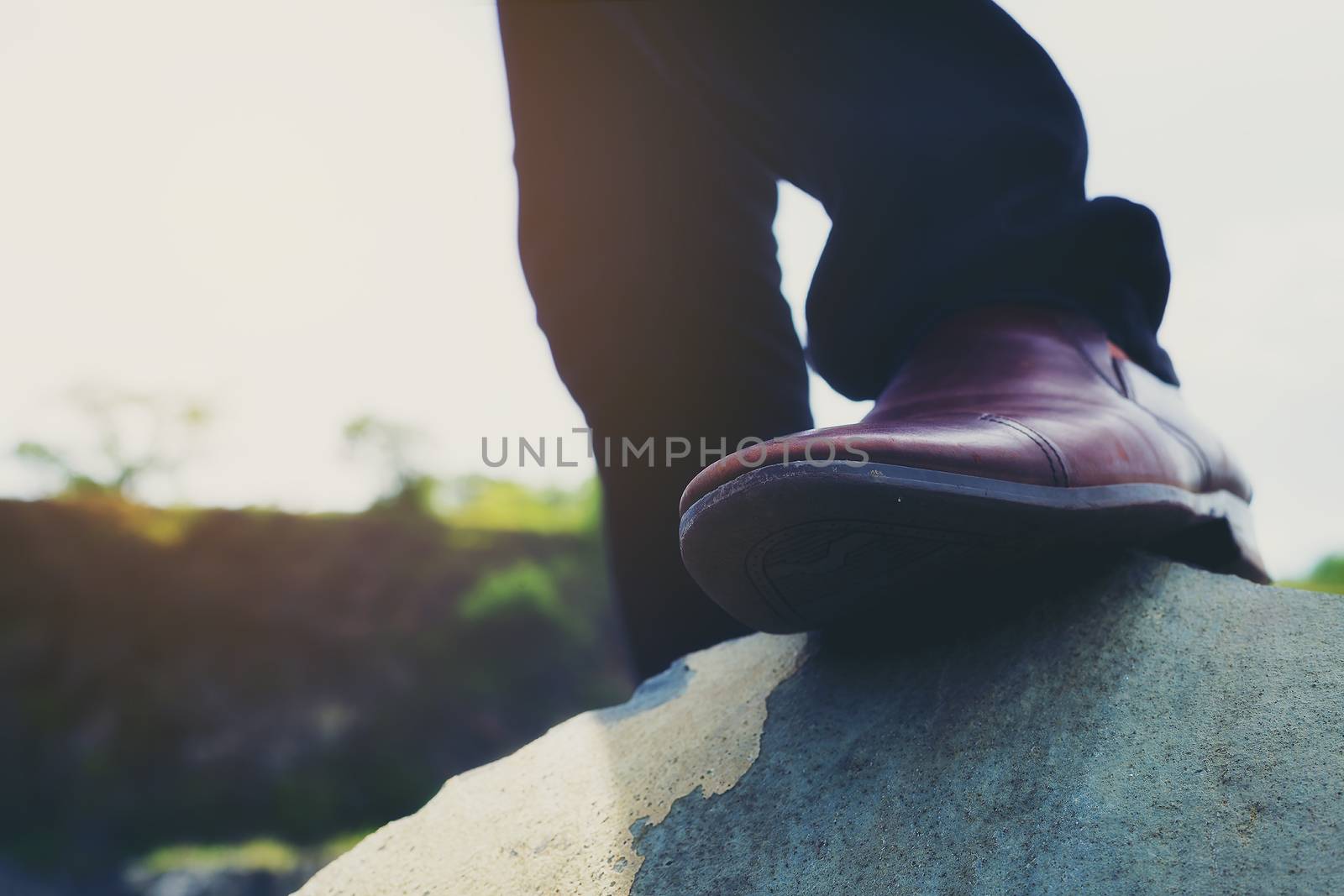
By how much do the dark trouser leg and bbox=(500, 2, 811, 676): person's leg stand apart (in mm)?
227

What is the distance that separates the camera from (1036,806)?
26.4 inches

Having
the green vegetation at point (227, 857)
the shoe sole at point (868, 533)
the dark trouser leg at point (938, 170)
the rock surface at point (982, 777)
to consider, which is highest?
the dark trouser leg at point (938, 170)

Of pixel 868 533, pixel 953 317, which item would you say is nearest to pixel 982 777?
pixel 868 533

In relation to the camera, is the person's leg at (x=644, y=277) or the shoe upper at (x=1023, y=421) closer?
the shoe upper at (x=1023, y=421)

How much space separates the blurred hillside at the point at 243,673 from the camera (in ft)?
32.4

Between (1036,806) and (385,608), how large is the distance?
12.2 metres

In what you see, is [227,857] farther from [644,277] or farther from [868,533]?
[868,533]

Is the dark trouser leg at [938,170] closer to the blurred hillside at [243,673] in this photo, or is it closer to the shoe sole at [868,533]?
the shoe sole at [868,533]

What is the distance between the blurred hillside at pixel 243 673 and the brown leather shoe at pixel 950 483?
11.0 metres

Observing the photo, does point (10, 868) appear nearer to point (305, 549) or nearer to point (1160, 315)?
point (305, 549)

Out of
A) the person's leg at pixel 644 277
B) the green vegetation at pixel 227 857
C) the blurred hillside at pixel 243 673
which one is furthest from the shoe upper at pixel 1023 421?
the blurred hillside at pixel 243 673

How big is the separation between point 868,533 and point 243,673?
1180 cm

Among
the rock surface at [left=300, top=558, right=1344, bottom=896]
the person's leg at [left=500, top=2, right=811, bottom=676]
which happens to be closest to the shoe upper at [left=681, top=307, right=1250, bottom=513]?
the rock surface at [left=300, top=558, right=1344, bottom=896]

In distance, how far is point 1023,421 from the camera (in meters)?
0.79
